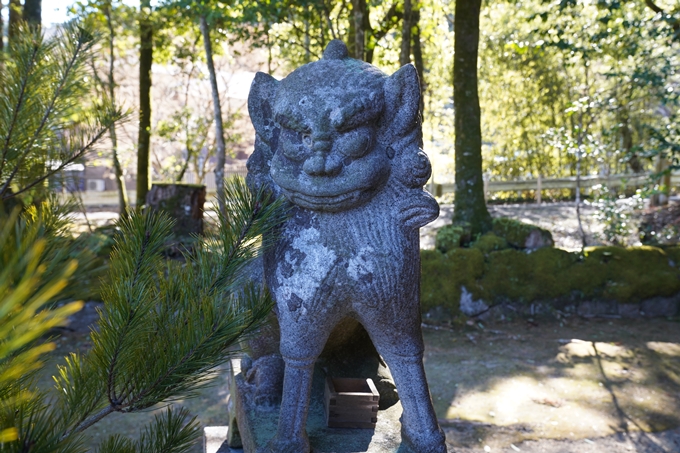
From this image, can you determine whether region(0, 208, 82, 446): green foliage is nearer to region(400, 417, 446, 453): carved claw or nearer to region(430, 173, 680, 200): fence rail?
region(400, 417, 446, 453): carved claw

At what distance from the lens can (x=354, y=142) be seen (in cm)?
171

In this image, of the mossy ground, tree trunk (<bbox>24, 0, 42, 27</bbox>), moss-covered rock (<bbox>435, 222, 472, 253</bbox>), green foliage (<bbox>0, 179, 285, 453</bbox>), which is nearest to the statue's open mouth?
green foliage (<bbox>0, 179, 285, 453</bbox>)

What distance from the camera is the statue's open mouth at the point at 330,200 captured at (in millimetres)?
1723

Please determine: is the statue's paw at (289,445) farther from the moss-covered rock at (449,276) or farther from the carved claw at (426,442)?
the moss-covered rock at (449,276)

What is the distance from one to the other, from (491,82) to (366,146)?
11.3 metres

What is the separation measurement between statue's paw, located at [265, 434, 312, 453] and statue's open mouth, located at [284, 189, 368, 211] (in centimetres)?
69

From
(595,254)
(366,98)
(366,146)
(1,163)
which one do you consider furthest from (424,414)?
(595,254)

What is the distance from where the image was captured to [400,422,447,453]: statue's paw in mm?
1808

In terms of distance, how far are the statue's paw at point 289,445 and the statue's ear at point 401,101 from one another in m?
0.96

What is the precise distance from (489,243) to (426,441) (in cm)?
417

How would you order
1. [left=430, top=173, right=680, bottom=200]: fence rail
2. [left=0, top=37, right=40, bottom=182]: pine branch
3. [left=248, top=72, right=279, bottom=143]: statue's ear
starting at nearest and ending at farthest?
[left=0, top=37, right=40, bottom=182]: pine branch < [left=248, top=72, right=279, bottom=143]: statue's ear < [left=430, top=173, right=680, bottom=200]: fence rail

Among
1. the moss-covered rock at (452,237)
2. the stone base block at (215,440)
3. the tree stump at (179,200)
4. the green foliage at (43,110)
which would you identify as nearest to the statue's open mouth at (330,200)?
the green foliage at (43,110)

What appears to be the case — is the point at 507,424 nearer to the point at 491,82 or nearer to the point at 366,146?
the point at 366,146

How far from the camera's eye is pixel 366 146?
174 cm
